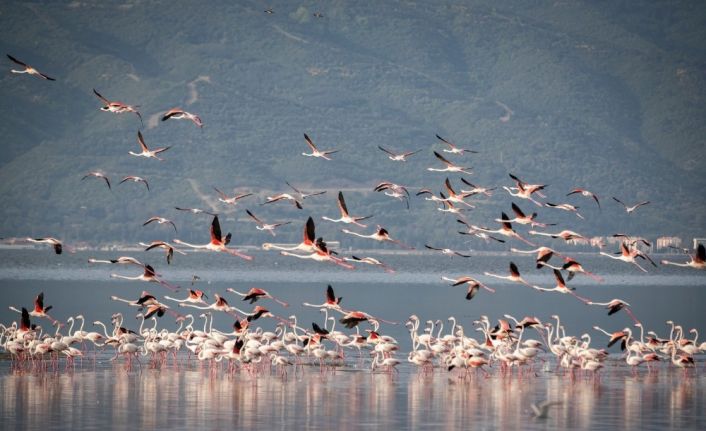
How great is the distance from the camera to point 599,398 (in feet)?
97.1

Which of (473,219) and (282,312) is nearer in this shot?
(282,312)

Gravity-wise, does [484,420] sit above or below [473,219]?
below

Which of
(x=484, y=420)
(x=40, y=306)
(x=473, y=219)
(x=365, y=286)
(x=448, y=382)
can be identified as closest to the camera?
(x=484, y=420)

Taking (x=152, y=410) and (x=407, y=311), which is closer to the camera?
(x=152, y=410)

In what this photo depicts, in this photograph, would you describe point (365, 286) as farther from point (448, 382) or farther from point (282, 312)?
point (448, 382)

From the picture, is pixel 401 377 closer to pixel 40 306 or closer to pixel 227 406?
pixel 227 406

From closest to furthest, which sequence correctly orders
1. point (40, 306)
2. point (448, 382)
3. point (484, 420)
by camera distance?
point (484, 420)
point (448, 382)
point (40, 306)

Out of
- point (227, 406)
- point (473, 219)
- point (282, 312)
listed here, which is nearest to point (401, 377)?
point (227, 406)

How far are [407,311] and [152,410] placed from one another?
35343 millimetres

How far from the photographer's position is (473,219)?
641 feet

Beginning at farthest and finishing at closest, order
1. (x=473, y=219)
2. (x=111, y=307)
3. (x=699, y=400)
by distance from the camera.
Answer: (x=473, y=219) < (x=111, y=307) < (x=699, y=400)

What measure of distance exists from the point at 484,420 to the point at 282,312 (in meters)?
33.5

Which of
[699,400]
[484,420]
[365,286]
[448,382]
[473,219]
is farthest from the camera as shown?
[473,219]

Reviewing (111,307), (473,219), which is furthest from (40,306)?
(473,219)
